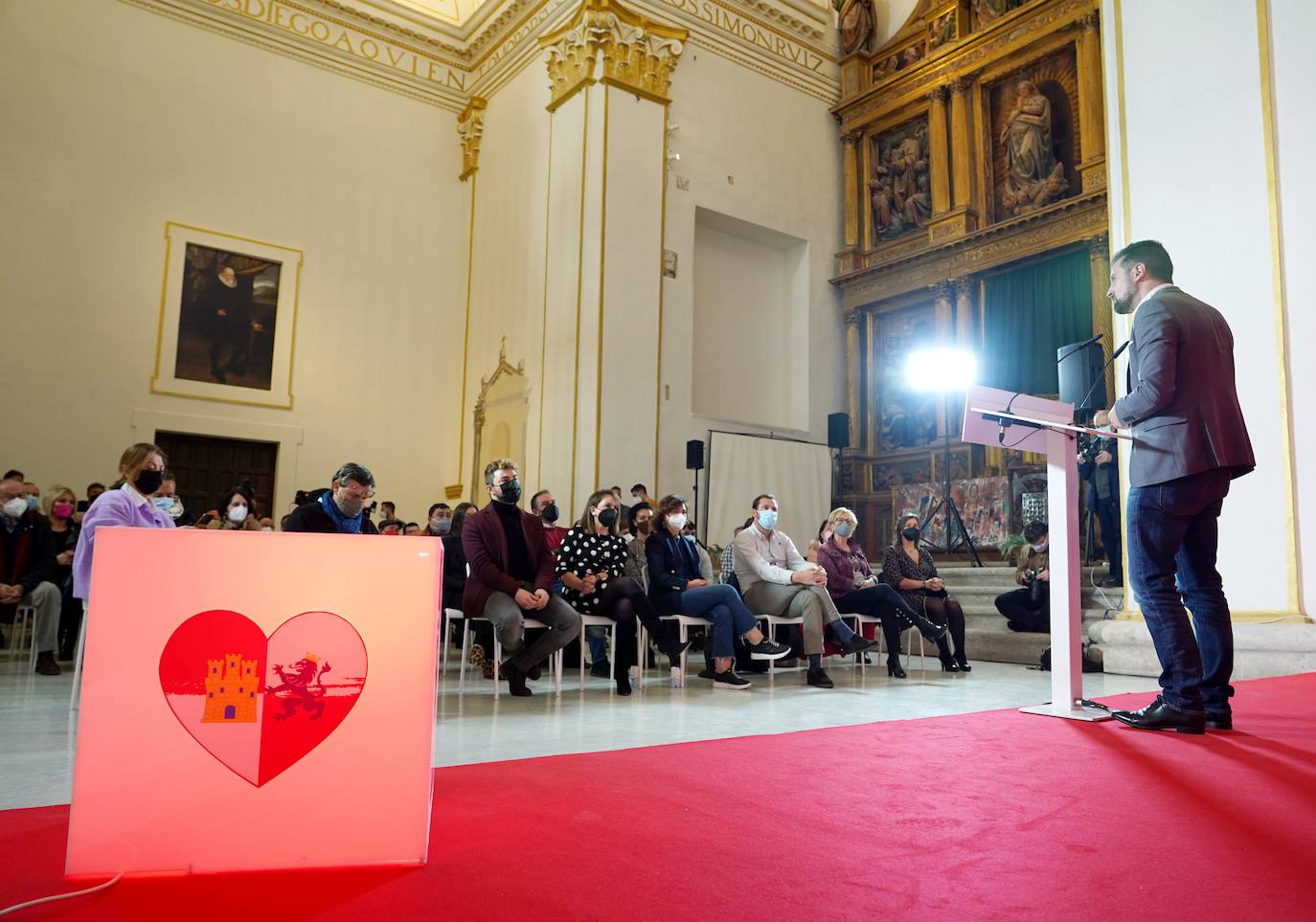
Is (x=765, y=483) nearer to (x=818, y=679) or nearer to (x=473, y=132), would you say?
(x=473, y=132)

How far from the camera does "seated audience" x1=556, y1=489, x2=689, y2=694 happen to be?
5.51 metres

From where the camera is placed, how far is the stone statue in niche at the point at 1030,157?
1180 centimetres

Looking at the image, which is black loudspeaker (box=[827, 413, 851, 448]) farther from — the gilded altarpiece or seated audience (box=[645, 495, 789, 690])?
seated audience (box=[645, 495, 789, 690])

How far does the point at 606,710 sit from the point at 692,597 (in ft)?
4.37

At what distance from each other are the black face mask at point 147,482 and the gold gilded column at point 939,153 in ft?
35.9

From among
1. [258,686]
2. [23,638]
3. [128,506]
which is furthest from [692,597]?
[23,638]

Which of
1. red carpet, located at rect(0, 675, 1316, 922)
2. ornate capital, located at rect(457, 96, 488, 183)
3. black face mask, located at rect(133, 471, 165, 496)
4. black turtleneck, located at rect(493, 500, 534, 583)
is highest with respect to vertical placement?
ornate capital, located at rect(457, 96, 488, 183)

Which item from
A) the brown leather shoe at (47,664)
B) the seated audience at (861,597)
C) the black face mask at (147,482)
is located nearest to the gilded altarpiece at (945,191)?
the seated audience at (861,597)

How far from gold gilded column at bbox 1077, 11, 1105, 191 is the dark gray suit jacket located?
894 centimetres

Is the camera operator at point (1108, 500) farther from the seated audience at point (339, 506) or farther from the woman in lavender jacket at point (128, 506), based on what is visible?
the woman in lavender jacket at point (128, 506)

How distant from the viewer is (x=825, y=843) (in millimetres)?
1819

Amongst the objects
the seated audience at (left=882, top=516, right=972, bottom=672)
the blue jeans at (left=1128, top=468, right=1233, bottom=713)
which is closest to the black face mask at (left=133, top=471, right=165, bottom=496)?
the blue jeans at (left=1128, top=468, right=1233, bottom=713)

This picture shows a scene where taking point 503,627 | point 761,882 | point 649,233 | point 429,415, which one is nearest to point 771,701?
point 503,627

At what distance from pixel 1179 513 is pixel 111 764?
311cm
